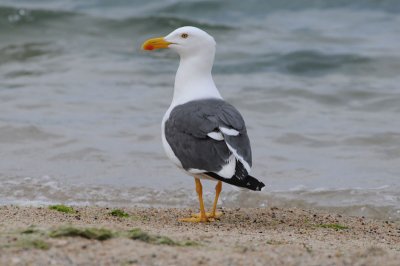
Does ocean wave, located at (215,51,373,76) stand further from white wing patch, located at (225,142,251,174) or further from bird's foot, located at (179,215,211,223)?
white wing patch, located at (225,142,251,174)

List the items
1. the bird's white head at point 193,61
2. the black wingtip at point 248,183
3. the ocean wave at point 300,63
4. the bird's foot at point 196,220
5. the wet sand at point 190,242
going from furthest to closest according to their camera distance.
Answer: the ocean wave at point 300,63 → the bird's white head at point 193,61 → the bird's foot at point 196,220 → the black wingtip at point 248,183 → the wet sand at point 190,242

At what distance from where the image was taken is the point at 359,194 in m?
7.95

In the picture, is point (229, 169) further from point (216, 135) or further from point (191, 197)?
point (191, 197)

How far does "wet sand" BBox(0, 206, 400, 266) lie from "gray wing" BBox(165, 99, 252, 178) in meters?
0.47

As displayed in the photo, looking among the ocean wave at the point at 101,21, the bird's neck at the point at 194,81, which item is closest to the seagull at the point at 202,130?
the bird's neck at the point at 194,81

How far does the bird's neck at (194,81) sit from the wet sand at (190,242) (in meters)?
0.96

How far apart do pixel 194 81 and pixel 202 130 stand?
0.84 m

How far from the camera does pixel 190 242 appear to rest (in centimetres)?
473

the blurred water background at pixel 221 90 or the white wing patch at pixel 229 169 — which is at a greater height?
the white wing patch at pixel 229 169

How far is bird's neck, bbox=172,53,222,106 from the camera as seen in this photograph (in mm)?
6746

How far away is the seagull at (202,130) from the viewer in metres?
5.89

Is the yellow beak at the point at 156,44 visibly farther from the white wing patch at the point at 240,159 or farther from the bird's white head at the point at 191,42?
the white wing patch at the point at 240,159

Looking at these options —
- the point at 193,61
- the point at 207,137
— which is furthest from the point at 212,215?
the point at 193,61

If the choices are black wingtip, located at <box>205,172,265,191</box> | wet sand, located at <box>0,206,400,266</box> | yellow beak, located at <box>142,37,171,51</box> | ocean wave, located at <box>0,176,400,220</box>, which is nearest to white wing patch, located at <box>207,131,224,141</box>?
black wingtip, located at <box>205,172,265,191</box>
